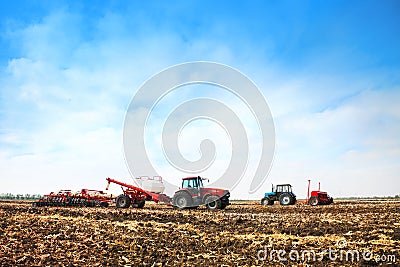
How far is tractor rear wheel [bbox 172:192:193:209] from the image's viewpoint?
95.5ft

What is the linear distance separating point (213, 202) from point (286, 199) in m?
14.7

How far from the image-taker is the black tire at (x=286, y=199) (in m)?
40.5

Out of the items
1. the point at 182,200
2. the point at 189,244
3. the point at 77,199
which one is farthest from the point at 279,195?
the point at 189,244

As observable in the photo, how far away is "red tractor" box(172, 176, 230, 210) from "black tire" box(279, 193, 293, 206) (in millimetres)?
13419

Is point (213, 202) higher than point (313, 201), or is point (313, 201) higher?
point (213, 202)

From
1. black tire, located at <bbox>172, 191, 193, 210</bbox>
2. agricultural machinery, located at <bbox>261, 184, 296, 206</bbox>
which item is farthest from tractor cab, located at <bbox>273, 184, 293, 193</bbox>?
black tire, located at <bbox>172, 191, 193, 210</bbox>

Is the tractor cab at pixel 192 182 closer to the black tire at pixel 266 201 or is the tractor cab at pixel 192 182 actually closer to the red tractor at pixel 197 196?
the red tractor at pixel 197 196

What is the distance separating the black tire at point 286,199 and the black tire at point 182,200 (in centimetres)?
1598

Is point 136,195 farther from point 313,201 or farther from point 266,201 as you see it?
point 313,201

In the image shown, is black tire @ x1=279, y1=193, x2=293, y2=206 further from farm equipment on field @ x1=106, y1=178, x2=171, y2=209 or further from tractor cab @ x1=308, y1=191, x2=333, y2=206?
farm equipment on field @ x1=106, y1=178, x2=171, y2=209

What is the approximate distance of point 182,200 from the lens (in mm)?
29406

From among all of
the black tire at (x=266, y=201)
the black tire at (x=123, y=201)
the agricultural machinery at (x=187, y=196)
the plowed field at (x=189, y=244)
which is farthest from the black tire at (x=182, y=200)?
the black tire at (x=266, y=201)

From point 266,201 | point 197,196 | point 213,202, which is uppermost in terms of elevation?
point 197,196

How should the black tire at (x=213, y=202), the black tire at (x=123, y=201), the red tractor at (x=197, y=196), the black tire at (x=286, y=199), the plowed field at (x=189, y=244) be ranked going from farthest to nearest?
1. the black tire at (x=286, y=199)
2. the black tire at (x=123, y=201)
3. the red tractor at (x=197, y=196)
4. the black tire at (x=213, y=202)
5. the plowed field at (x=189, y=244)
